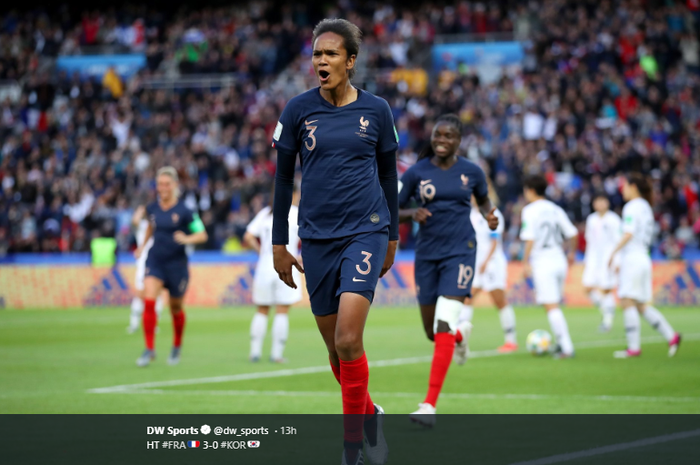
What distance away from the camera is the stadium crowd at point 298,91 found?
27609 mm

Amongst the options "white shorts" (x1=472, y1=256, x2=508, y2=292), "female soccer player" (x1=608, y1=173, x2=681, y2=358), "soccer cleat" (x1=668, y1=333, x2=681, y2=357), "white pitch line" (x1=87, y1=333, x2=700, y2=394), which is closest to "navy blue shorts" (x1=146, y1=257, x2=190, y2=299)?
"white pitch line" (x1=87, y1=333, x2=700, y2=394)

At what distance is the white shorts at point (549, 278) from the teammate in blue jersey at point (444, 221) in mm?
4895

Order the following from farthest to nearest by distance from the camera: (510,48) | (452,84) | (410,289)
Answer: (510,48) → (452,84) → (410,289)

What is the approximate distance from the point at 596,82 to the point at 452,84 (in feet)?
15.2

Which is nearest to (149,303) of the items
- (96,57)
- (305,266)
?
(305,266)

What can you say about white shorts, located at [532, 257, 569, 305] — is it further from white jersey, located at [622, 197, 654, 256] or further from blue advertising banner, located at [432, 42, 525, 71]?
blue advertising banner, located at [432, 42, 525, 71]

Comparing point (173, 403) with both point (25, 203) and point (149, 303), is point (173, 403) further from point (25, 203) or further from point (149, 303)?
point (25, 203)

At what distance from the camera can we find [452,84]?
32.2m

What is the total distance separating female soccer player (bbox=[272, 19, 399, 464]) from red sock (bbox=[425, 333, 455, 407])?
2141 millimetres

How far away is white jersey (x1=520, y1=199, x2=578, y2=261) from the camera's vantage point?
13.7m
